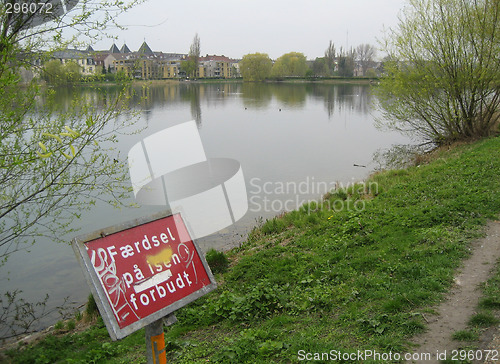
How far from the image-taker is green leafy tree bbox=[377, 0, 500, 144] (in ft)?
54.8

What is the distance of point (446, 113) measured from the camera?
751 inches

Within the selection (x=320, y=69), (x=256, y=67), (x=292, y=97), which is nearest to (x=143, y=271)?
(x=292, y=97)

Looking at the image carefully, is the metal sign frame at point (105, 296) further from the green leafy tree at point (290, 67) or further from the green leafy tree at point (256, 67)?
the green leafy tree at point (290, 67)

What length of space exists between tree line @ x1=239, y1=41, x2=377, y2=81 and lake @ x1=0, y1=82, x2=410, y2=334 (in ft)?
232

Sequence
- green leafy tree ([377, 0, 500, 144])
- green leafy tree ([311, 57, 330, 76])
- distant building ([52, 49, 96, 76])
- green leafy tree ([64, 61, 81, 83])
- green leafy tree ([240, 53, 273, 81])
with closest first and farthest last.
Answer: distant building ([52, 49, 96, 76]) → green leafy tree ([64, 61, 81, 83]) → green leafy tree ([377, 0, 500, 144]) → green leafy tree ([240, 53, 273, 81]) → green leafy tree ([311, 57, 330, 76])

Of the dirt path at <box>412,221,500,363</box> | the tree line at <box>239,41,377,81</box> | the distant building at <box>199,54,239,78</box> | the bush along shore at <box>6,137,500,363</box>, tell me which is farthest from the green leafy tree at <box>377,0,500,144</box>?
the distant building at <box>199,54,239,78</box>

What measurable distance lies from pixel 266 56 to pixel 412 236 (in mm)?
107585

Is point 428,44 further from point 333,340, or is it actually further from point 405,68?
point 333,340

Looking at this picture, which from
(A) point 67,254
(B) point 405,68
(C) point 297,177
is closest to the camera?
(A) point 67,254

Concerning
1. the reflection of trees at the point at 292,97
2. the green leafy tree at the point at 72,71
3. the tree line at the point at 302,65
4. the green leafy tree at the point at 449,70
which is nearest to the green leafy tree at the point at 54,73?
the green leafy tree at the point at 72,71

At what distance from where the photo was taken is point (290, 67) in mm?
115625

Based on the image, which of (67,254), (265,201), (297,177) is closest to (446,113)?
(297,177)

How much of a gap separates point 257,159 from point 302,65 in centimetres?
10239

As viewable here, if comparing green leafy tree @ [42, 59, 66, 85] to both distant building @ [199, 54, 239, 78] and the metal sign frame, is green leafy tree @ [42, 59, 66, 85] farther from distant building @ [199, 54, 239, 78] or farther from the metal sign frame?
distant building @ [199, 54, 239, 78]
